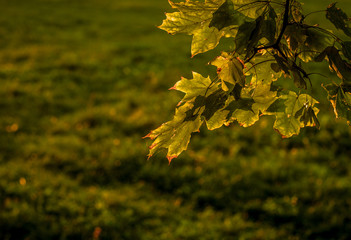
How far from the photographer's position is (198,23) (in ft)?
3.23

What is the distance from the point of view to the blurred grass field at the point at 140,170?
361cm

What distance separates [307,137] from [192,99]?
4.41 m

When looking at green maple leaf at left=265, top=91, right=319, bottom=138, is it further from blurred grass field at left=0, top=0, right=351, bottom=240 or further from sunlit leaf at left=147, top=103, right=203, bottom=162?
blurred grass field at left=0, top=0, right=351, bottom=240

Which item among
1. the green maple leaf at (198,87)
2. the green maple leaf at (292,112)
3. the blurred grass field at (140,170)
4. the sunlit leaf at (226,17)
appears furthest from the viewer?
the blurred grass field at (140,170)

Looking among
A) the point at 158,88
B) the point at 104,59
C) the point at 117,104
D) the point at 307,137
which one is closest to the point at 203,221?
the point at 307,137

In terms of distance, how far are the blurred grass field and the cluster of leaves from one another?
2599mm

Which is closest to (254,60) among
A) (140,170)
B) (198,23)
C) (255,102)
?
(255,102)

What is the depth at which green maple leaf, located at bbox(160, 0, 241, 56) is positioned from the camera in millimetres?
961

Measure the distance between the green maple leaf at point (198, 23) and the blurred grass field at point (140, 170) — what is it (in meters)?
2.81

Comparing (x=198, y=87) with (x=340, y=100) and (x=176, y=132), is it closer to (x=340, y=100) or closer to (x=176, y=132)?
(x=176, y=132)

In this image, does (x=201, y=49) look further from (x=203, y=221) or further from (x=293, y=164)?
(x=293, y=164)

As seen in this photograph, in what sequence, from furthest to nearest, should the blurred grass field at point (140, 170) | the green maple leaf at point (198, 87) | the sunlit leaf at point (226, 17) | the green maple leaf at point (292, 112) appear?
the blurred grass field at point (140, 170) < the green maple leaf at point (292, 112) < the green maple leaf at point (198, 87) < the sunlit leaf at point (226, 17)

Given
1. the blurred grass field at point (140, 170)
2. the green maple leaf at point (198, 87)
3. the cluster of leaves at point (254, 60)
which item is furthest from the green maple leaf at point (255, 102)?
the blurred grass field at point (140, 170)

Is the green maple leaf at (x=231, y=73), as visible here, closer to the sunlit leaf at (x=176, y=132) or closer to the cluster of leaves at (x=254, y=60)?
the cluster of leaves at (x=254, y=60)
